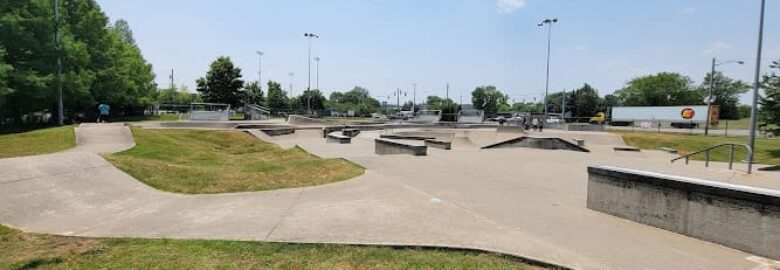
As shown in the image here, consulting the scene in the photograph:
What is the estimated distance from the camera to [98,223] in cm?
579

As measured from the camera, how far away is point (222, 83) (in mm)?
53969

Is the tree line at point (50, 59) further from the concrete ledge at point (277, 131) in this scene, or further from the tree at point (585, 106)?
the tree at point (585, 106)

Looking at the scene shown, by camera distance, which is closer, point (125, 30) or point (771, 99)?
point (771, 99)

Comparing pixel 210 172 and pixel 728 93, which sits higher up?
pixel 728 93

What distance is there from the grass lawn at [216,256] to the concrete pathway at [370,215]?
27cm

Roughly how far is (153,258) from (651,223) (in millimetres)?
6688

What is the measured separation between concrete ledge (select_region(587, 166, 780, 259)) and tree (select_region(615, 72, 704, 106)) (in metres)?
99.6

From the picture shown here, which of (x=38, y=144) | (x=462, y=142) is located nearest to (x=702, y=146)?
(x=462, y=142)

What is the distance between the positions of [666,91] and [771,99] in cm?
8136

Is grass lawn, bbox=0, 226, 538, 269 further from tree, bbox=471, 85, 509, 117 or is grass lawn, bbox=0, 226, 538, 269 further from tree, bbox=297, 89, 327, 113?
tree, bbox=471, 85, 509, 117

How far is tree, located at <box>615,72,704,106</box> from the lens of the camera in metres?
90.8

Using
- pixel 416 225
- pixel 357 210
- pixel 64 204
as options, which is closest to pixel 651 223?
pixel 416 225

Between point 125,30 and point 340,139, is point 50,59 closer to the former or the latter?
point 340,139

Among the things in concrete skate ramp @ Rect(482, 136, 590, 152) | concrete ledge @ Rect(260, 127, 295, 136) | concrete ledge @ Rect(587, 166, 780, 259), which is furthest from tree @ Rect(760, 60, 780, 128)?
concrete ledge @ Rect(260, 127, 295, 136)
